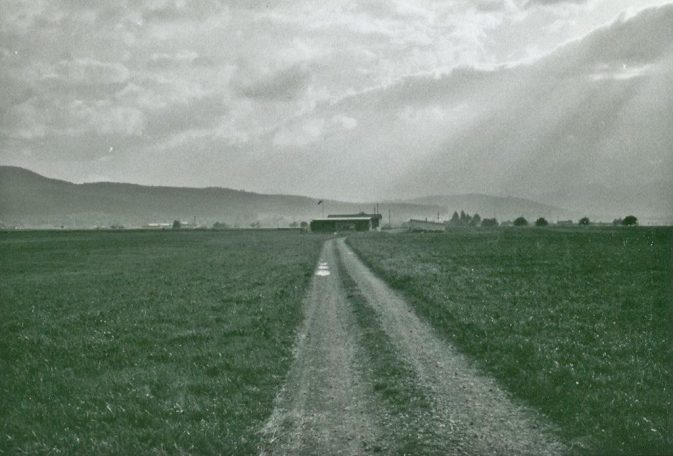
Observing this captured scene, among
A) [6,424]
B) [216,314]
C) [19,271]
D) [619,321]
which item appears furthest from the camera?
[19,271]

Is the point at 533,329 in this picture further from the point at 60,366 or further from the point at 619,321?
the point at 60,366

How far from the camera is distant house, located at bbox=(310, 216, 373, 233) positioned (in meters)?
181

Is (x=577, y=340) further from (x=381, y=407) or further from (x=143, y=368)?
(x=143, y=368)

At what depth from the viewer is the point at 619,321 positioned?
16.5 meters

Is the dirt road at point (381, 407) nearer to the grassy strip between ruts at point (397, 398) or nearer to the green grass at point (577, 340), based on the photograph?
the grassy strip between ruts at point (397, 398)

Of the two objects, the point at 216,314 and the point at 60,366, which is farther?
the point at 216,314

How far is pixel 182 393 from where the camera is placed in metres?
10.3

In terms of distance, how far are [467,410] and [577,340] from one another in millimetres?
6687

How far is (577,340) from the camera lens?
14.0 metres

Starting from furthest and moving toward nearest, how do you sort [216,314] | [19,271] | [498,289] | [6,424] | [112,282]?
[19,271]
[112,282]
[498,289]
[216,314]
[6,424]

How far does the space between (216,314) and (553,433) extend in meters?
14.4

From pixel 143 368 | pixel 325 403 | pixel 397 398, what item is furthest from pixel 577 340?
pixel 143 368

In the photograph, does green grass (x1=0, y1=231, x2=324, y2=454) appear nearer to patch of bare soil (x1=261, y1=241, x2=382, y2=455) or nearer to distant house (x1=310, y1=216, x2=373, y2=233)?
patch of bare soil (x1=261, y1=241, x2=382, y2=455)

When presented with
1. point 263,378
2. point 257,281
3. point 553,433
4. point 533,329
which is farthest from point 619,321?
point 257,281
